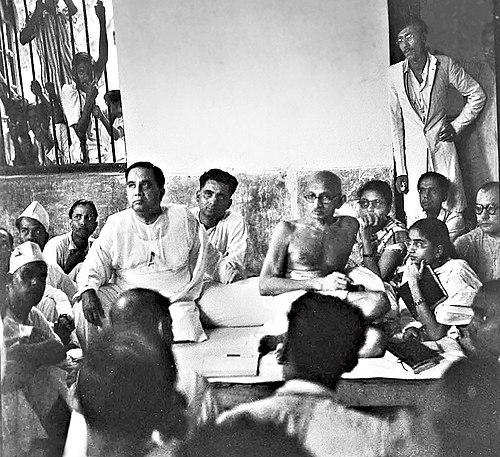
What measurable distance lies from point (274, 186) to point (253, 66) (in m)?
0.50

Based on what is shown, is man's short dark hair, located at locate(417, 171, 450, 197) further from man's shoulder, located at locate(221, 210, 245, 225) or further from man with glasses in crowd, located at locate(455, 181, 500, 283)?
man's shoulder, located at locate(221, 210, 245, 225)

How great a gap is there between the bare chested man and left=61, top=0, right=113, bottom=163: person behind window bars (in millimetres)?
825

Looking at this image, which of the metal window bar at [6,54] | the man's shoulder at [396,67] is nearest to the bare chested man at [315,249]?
the man's shoulder at [396,67]

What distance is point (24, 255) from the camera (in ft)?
12.5

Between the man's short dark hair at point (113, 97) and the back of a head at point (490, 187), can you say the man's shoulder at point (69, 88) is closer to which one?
the man's short dark hair at point (113, 97)

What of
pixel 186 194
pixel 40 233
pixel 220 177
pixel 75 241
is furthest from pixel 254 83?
pixel 40 233

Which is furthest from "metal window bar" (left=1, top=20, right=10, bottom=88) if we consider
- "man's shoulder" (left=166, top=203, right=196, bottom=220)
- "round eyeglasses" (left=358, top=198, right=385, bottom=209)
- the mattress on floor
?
"round eyeglasses" (left=358, top=198, right=385, bottom=209)

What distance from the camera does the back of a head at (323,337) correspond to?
3615 millimetres

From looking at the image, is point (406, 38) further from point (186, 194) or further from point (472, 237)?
point (186, 194)

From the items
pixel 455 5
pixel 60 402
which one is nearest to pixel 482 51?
pixel 455 5

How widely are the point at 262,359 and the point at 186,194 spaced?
754mm

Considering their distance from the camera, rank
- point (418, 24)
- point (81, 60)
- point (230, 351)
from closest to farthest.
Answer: point (418, 24)
point (230, 351)
point (81, 60)

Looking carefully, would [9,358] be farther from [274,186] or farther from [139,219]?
[274,186]

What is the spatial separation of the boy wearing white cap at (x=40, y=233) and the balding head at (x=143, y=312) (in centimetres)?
23
